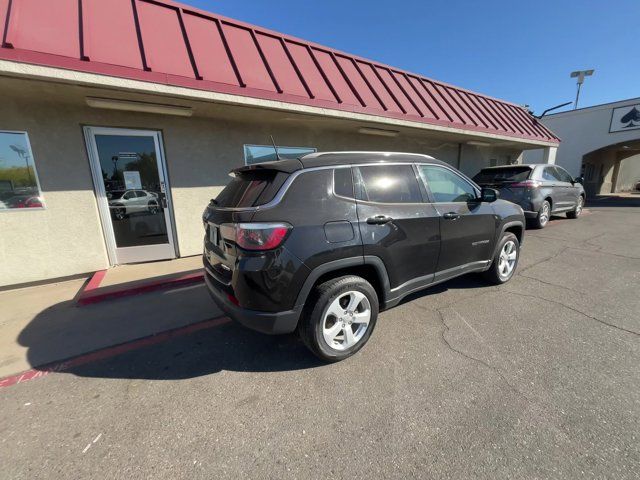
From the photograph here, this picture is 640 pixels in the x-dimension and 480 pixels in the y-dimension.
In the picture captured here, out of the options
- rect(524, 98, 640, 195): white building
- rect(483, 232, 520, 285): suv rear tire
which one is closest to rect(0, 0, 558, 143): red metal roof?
rect(483, 232, 520, 285): suv rear tire

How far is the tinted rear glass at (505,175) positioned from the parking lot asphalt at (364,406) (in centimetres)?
555

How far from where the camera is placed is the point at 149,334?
3264 millimetres

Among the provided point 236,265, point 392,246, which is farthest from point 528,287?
point 236,265

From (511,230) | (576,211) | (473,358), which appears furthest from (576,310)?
(576,211)

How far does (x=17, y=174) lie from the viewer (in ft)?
14.8

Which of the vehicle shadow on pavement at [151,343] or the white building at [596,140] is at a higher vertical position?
the white building at [596,140]

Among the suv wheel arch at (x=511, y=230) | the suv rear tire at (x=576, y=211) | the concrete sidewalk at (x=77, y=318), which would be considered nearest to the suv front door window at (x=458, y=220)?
the suv wheel arch at (x=511, y=230)

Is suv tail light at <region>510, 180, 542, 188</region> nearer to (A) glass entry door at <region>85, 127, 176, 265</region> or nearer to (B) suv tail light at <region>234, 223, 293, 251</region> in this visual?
(B) suv tail light at <region>234, 223, 293, 251</region>

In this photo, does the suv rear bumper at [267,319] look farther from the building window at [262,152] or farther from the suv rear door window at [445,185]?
the building window at [262,152]

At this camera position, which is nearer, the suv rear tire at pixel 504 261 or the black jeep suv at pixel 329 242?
the black jeep suv at pixel 329 242

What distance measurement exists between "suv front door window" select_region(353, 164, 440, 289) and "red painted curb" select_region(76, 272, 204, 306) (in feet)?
10.6

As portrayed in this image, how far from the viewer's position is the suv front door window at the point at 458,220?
3.38 m

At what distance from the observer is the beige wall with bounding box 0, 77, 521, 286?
4.46 m

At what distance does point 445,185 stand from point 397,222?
1.14 m
